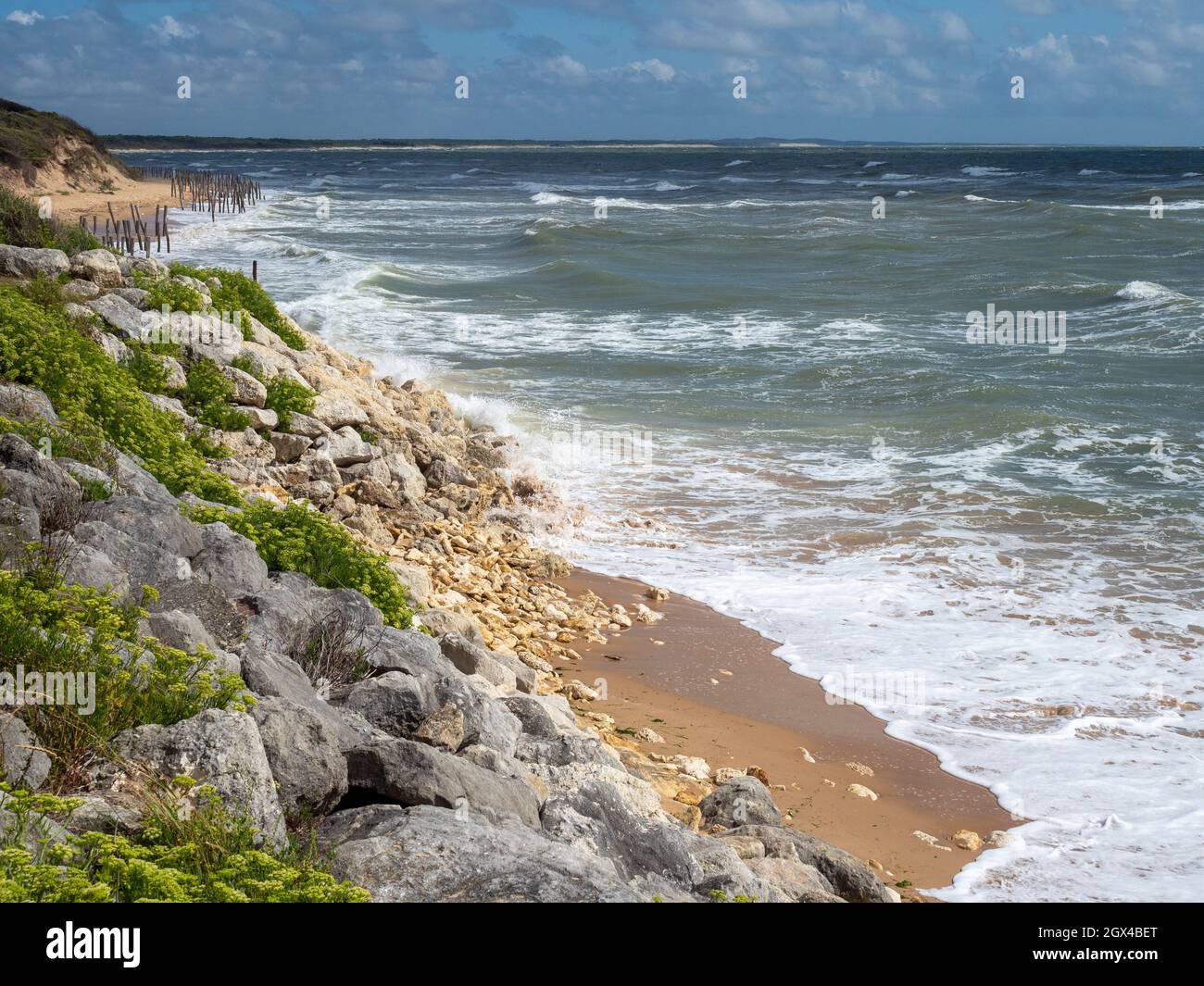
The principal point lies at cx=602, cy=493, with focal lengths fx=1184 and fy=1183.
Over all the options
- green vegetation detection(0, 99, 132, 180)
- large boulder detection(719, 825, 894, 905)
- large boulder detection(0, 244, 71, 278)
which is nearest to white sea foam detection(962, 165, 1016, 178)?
green vegetation detection(0, 99, 132, 180)

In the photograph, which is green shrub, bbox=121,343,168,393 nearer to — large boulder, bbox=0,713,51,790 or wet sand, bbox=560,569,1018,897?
wet sand, bbox=560,569,1018,897

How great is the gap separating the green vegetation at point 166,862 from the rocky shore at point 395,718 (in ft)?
0.34

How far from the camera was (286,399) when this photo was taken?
1266 centimetres

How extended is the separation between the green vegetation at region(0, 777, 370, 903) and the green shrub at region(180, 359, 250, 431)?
25.9ft

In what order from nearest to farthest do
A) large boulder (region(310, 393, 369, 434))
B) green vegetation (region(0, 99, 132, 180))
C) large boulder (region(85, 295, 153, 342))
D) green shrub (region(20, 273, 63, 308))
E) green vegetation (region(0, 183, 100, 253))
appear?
green shrub (region(20, 273, 63, 308)) → large boulder (region(85, 295, 153, 342)) → large boulder (region(310, 393, 369, 434)) → green vegetation (region(0, 183, 100, 253)) → green vegetation (region(0, 99, 132, 180))

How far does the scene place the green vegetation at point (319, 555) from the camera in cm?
796

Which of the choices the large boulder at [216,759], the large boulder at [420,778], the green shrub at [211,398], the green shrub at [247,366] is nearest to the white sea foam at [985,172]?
the green shrub at [247,366]

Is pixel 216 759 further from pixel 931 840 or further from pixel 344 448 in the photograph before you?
pixel 344 448

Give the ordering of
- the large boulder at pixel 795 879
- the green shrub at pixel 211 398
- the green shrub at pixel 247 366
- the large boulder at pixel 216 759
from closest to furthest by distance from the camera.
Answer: the large boulder at pixel 216 759
the large boulder at pixel 795 879
the green shrub at pixel 211 398
the green shrub at pixel 247 366

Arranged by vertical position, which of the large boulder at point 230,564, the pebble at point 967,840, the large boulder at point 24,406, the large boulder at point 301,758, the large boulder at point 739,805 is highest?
the large boulder at point 24,406

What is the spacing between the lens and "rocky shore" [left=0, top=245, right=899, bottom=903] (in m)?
4.48

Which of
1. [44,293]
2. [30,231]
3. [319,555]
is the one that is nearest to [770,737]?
[319,555]

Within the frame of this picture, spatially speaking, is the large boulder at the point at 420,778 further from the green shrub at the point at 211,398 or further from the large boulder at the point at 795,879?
the green shrub at the point at 211,398

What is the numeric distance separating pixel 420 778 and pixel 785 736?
14.3ft
